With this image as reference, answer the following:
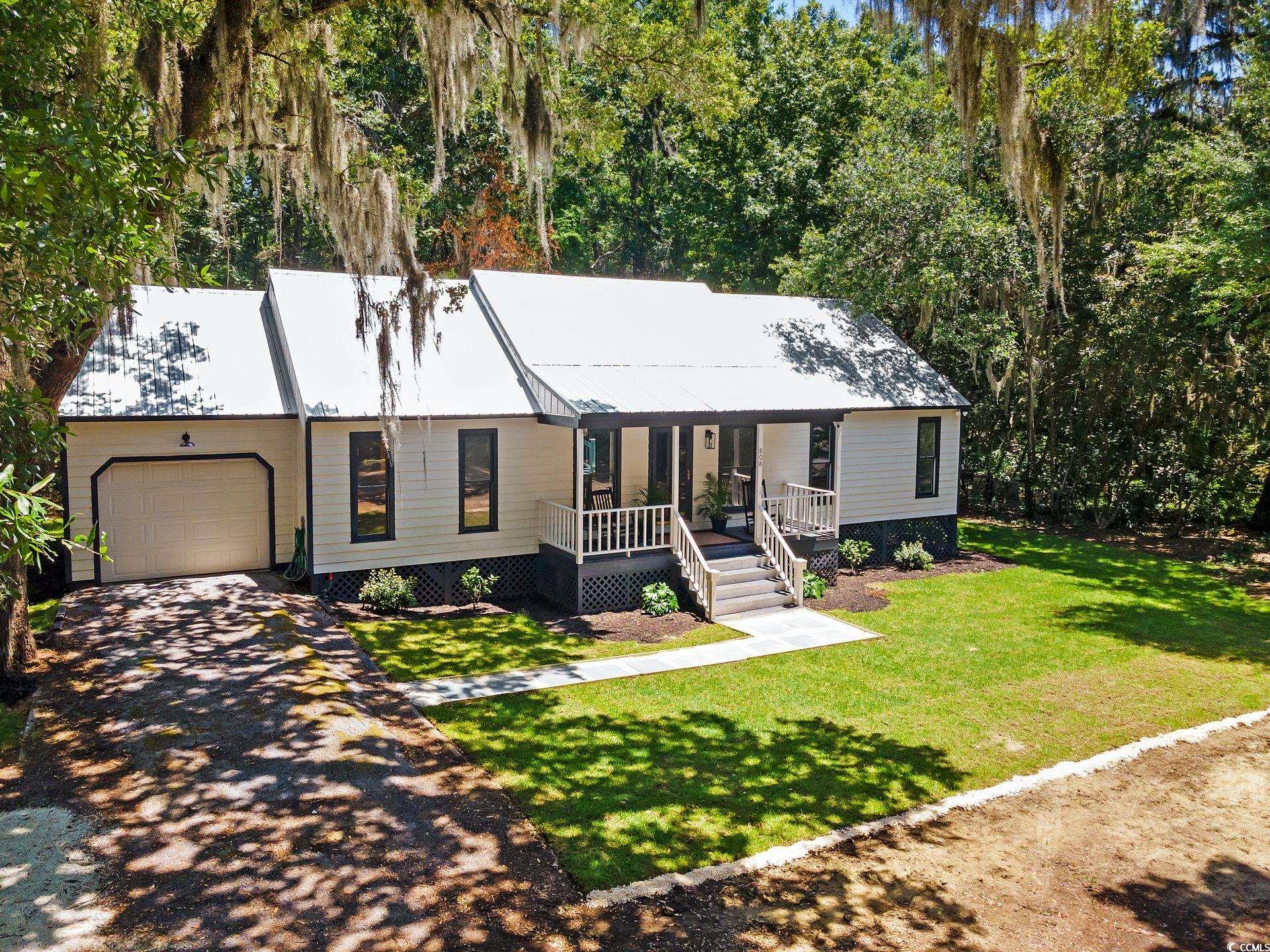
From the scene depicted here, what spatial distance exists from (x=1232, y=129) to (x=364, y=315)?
1786cm

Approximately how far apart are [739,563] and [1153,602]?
7268 millimetres

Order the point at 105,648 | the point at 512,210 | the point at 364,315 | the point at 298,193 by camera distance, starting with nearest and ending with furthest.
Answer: the point at 105,648, the point at 364,315, the point at 298,193, the point at 512,210

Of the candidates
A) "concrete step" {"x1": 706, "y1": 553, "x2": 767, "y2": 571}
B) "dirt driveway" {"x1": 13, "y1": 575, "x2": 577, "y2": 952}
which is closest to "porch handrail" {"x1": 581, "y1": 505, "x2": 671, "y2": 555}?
"concrete step" {"x1": 706, "y1": 553, "x2": 767, "y2": 571}

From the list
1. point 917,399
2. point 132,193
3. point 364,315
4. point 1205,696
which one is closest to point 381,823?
point 132,193

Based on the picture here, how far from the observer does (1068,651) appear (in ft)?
40.0

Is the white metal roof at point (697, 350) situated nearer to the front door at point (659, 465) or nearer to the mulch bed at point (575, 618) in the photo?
the front door at point (659, 465)

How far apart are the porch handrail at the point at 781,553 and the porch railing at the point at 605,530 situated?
162 centimetres

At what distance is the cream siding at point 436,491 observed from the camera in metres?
13.1

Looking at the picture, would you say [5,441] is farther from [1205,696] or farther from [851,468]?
[851,468]

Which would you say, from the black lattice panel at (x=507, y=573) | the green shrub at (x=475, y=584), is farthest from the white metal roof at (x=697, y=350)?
the green shrub at (x=475, y=584)

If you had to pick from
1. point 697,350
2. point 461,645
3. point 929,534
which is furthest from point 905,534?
point 461,645

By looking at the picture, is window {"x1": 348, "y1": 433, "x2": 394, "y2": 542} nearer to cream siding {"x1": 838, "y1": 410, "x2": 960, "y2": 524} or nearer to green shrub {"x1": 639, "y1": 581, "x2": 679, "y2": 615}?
green shrub {"x1": 639, "y1": 581, "x2": 679, "y2": 615}

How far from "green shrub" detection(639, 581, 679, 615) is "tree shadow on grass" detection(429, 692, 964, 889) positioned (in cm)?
401

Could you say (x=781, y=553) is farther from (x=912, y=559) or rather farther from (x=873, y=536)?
(x=912, y=559)
